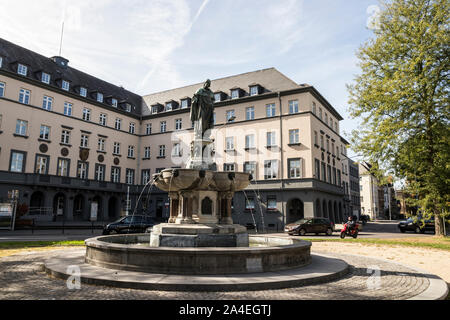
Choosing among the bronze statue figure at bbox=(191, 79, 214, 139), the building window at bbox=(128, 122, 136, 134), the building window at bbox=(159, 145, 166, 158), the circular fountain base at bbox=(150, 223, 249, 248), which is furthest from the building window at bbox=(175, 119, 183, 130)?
the circular fountain base at bbox=(150, 223, 249, 248)

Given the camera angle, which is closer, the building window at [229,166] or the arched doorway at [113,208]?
the building window at [229,166]

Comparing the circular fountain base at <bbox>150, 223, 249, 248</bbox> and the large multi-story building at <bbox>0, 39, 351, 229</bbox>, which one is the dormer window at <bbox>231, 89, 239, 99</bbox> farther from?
the circular fountain base at <bbox>150, 223, 249, 248</bbox>

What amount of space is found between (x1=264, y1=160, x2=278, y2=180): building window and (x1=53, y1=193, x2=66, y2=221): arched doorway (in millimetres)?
24506

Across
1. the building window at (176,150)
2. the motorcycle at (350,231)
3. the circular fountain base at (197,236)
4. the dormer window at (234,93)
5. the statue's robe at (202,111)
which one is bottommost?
the motorcycle at (350,231)

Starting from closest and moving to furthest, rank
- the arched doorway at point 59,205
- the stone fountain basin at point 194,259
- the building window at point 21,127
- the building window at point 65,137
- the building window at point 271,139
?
the stone fountain basin at point 194,259
the building window at point 21,127
the building window at point 271,139
the arched doorway at point 59,205
the building window at point 65,137

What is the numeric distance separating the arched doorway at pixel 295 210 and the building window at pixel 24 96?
31685mm

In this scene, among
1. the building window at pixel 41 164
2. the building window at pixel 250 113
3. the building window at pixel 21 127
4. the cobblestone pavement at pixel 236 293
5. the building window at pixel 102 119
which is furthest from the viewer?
the building window at pixel 102 119

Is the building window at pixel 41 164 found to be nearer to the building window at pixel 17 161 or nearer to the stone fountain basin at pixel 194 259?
the building window at pixel 17 161

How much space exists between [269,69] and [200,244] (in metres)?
34.9

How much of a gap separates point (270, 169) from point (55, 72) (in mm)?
29979

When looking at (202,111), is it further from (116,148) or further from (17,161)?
(116,148)

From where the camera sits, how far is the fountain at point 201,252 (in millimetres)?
6477

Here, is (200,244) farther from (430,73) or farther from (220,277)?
(430,73)

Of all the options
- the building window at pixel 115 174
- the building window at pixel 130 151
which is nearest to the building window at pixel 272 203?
the building window at pixel 115 174
